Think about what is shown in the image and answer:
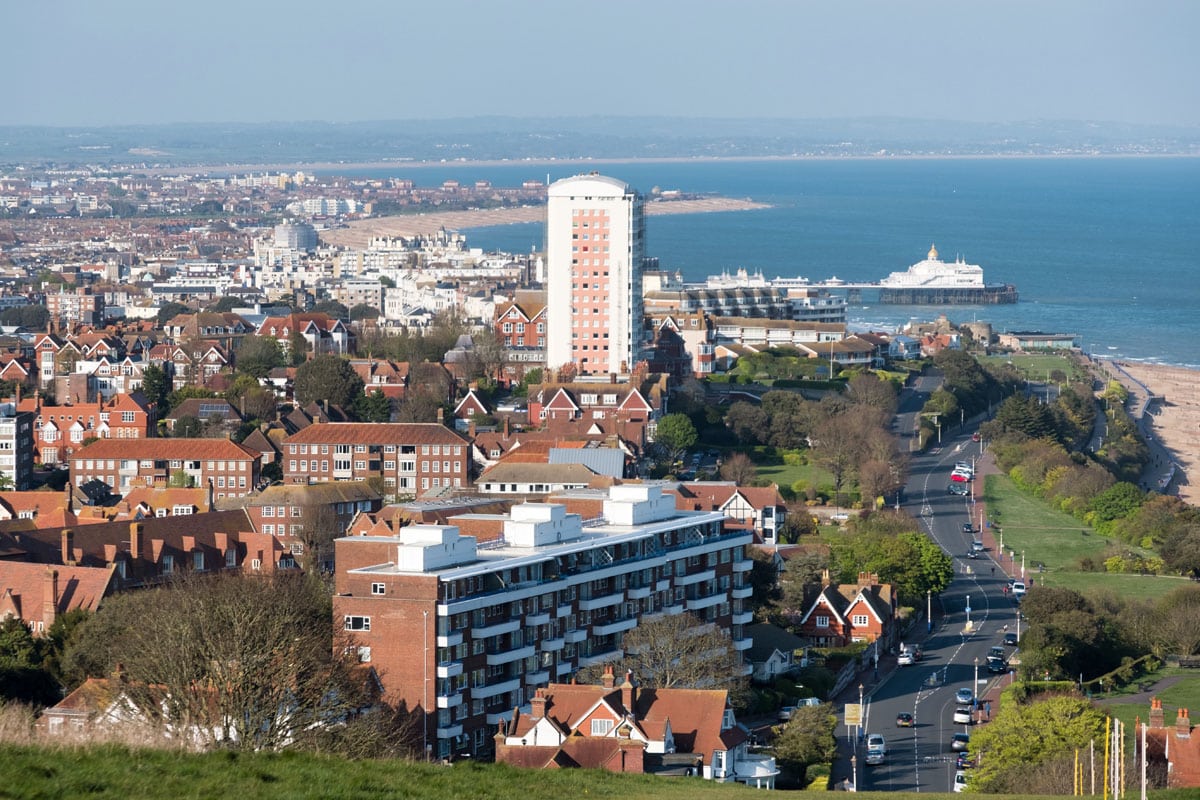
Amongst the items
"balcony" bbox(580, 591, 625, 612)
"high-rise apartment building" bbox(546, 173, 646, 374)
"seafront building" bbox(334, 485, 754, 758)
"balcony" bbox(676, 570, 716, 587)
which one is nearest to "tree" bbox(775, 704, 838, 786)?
"seafront building" bbox(334, 485, 754, 758)

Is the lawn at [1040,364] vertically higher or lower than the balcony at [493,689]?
lower

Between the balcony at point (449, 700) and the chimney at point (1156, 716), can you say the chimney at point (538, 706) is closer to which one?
the balcony at point (449, 700)

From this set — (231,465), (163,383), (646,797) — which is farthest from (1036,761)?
(163,383)

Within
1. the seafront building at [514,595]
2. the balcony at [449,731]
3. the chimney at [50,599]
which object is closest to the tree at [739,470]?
the seafront building at [514,595]

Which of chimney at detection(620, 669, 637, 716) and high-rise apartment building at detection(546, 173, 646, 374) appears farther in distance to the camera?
high-rise apartment building at detection(546, 173, 646, 374)

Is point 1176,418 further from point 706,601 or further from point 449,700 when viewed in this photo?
point 449,700

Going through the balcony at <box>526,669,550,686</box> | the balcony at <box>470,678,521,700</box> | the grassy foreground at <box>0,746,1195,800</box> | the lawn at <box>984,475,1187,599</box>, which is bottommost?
the lawn at <box>984,475,1187,599</box>

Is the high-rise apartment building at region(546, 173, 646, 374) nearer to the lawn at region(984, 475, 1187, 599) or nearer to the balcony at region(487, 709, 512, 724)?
the lawn at region(984, 475, 1187, 599)
